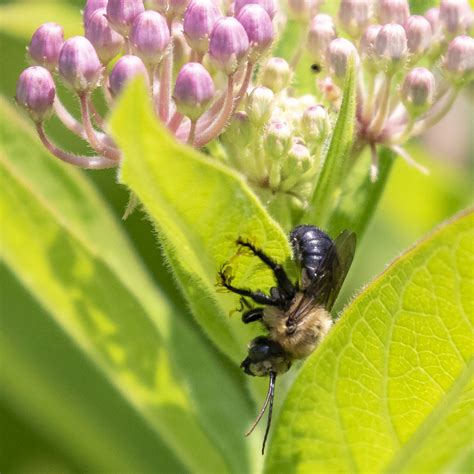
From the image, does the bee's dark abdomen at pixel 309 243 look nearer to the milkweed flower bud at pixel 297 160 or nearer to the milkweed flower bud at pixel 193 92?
the milkweed flower bud at pixel 297 160

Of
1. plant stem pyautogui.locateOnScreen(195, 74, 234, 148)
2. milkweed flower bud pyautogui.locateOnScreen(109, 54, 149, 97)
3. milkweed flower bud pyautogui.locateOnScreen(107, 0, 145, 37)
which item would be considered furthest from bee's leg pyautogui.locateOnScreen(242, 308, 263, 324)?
milkweed flower bud pyautogui.locateOnScreen(107, 0, 145, 37)

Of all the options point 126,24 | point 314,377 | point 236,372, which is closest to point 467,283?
point 314,377

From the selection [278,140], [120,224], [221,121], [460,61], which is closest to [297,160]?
[278,140]

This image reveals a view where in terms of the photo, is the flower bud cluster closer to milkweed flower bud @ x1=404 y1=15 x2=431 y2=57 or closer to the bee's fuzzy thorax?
milkweed flower bud @ x1=404 y1=15 x2=431 y2=57

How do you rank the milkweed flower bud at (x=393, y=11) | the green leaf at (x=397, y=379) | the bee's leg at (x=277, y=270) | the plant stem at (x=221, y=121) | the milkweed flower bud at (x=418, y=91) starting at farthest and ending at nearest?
the milkweed flower bud at (x=393, y=11)
the milkweed flower bud at (x=418, y=91)
the plant stem at (x=221, y=121)
the bee's leg at (x=277, y=270)
the green leaf at (x=397, y=379)

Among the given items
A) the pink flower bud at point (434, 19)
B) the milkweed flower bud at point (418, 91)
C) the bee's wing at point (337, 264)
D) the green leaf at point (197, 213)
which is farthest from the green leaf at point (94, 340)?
the pink flower bud at point (434, 19)

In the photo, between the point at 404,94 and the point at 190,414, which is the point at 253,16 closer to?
the point at 404,94

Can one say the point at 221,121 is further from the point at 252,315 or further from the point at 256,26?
the point at 252,315
